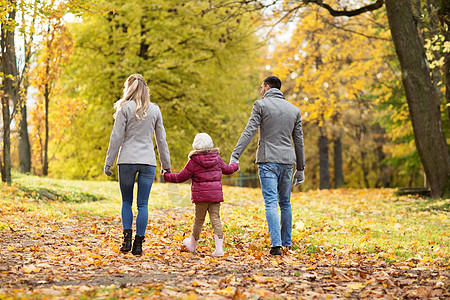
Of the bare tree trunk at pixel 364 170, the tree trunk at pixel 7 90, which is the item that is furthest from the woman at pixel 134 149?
the bare tree trunk at pixel 364 170

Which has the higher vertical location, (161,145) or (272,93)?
(272,93)

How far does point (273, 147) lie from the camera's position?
570 cm

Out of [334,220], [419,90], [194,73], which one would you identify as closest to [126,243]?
[334,220]

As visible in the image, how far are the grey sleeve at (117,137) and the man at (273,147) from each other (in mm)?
1331

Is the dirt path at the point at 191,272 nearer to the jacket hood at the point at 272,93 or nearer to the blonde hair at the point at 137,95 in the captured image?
the blonde hair at the point at 137,95

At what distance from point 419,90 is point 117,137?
341 inches

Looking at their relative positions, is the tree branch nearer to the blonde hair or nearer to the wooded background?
the wooded background

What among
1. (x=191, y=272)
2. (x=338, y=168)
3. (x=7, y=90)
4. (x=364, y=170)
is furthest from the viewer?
(x=364, y=170)

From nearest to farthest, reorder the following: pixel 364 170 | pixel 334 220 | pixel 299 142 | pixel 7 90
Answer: pixel 299 142, pixel 334 220, pixel 7 90, pixel 364 170

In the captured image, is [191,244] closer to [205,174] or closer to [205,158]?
[205,174]

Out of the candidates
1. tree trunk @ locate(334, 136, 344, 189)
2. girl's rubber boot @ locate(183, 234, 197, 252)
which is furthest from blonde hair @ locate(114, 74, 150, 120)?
tree trunk @ locate(334, 136, 344, 189)

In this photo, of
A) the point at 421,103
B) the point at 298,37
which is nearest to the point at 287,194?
the point at 421,103

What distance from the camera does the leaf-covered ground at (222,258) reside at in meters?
3.89

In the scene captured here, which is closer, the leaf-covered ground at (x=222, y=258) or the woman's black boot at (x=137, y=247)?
the leaf-covered ground at (x=222, y=258)
